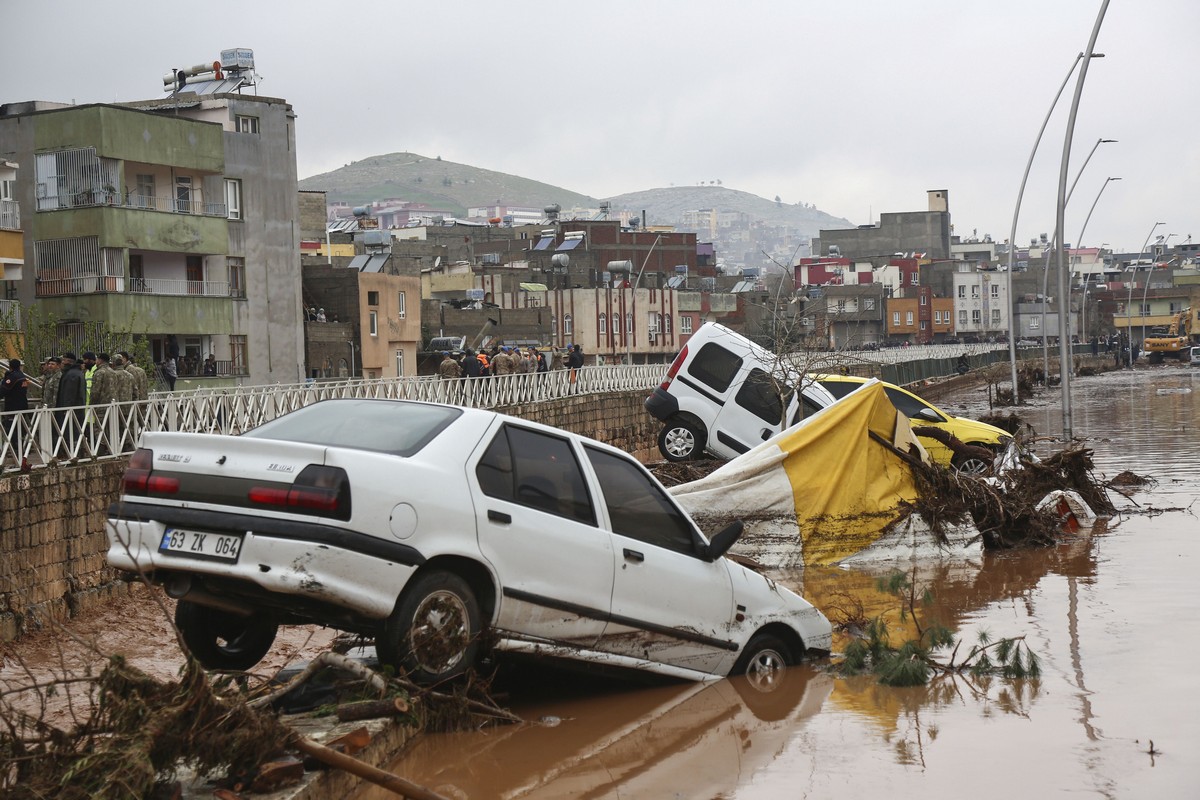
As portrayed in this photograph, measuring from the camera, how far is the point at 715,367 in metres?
23.4

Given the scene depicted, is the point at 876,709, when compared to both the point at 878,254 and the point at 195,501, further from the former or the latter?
the point at 878,254

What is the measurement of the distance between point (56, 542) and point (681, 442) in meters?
11.3

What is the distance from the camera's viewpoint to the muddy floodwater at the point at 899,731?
6570mm

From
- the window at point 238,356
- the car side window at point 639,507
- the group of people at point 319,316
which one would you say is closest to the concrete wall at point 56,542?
the car side window at point 639,507

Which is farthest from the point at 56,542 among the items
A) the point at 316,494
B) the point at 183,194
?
the point at 183,194

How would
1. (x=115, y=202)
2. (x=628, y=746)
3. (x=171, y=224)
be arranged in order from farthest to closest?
(x=171, y=224) < (x=115, y=202) < (x=628, y=746)

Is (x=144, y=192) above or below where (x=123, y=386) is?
above

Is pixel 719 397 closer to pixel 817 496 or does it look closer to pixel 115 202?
pixel 817 496

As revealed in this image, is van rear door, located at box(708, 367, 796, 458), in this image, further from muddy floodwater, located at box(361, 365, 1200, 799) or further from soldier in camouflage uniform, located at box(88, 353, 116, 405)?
muddy floodwater, located at box(361, 365, 1200, 799)

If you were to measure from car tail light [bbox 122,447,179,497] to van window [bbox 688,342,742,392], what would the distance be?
16487mm

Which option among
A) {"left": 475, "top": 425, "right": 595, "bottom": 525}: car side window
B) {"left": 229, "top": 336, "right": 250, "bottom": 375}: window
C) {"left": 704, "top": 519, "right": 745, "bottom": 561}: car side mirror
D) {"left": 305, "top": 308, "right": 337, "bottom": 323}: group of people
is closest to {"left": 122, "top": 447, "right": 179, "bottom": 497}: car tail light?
{"left": 475, "top": 425, "right": 595, "bottom": 525}: car side window

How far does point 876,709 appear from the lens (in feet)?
26.8

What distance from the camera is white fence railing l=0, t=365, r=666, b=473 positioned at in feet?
49.5

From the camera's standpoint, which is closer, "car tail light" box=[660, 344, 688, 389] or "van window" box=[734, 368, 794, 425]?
"van window" box=[734, 368, 794, 425]
